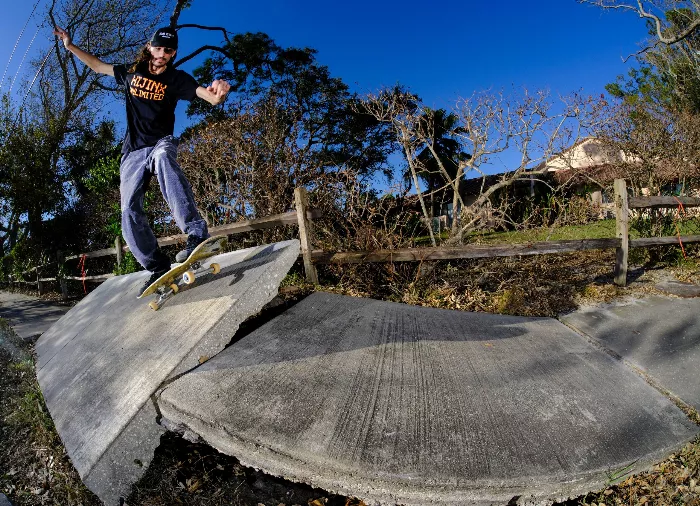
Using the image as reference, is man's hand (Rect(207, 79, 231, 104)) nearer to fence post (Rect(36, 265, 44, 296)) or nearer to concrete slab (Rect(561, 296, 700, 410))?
concrete slab (Rect(561, 296, 700, 410))

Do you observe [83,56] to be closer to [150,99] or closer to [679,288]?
[150,99]

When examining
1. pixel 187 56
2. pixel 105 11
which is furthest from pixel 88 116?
pixel 187 56

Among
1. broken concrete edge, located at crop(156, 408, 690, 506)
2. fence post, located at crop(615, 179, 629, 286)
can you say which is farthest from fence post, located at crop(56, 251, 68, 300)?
fence post, located at crop(615, 179, 629, 286)

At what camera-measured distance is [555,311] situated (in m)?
4.39

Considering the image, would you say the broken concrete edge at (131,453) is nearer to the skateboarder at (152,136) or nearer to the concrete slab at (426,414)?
the concrete slab at (426,414)

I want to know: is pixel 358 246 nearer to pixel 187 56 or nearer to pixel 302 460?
pixel 302 460

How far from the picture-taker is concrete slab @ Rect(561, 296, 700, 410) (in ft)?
9.31

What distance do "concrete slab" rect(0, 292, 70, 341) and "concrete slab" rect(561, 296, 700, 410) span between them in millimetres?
6852

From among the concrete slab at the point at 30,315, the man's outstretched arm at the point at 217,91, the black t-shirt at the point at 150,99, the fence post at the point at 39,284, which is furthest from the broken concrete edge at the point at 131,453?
the fence post at the point at 39,284

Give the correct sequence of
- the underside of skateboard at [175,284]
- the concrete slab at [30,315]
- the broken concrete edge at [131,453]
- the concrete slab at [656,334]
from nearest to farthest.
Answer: the broken concrete edge at [131,453] → the concrete slab at [656,334] → the underside of skateboard at [175,284] → the concrete slab at [30,315]

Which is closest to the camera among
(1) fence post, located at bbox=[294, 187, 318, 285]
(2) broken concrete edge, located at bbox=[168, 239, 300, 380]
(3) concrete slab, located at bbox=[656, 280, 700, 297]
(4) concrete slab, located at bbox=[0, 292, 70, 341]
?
(2) broken concrete edge, located at bbox=[168, 239, 300, 380]

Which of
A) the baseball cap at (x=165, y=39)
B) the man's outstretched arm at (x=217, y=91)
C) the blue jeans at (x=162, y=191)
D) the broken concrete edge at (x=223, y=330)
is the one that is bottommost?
the broken concrete edge at (x=223, y=330)

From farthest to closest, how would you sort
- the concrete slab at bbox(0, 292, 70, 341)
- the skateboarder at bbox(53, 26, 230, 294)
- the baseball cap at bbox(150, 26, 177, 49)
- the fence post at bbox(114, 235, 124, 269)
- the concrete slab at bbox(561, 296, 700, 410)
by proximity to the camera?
1. the fence post at bbox(114, 235, 124, 269)
2. the concrete slab at bbox(0, 292, 70, 341)
3. the skateboarder at bbox(53, 26, 230, 294)
4. the baseball cap at bbox(150, 26, 177, 49)
5. the concrete slab at bbox(561, 296, 700, 410)

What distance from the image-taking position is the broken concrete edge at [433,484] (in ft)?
5.92
